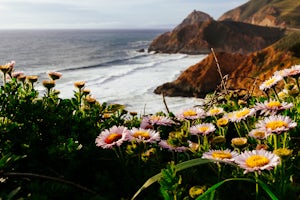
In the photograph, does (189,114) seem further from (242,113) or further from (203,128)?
(242,113)

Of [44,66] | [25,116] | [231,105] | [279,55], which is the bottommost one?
[44,66]

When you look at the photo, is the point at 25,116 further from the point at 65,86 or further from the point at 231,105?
the point at 65,86

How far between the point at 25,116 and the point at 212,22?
93.6 metres

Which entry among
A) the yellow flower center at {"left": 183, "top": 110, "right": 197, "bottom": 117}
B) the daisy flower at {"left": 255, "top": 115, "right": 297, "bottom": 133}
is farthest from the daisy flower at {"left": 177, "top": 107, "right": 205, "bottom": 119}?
the daisy flower at {"left": 255, "top": 115, "right": 297, "bottom": 133}

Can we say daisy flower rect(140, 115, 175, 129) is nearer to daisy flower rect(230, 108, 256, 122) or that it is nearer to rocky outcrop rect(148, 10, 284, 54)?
daisy flower rect(230, 108, 256, 122)

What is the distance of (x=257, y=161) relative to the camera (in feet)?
6.06

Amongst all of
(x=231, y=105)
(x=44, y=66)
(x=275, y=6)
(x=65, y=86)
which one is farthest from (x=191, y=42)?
(x=231, y=105)

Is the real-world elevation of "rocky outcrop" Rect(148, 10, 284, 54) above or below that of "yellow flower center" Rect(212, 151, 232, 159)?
below

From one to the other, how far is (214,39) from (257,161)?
301 ft

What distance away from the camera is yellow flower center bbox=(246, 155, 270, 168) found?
72.0 inches

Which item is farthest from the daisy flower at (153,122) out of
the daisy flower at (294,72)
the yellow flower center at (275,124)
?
the daisy flower at (294,72)

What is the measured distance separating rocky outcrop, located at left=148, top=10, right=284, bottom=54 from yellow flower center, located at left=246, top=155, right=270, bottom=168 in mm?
88844

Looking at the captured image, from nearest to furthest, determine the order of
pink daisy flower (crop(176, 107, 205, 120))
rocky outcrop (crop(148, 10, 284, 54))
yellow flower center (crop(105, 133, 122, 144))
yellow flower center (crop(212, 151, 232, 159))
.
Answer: yellow flower center (crop(212, 151, 232, 159))
yellow flower center (crop(105, 133, 122, 144))
pink daisy flower (crop(176, 107, 205, 120))
rocky outcrop (crop(148, 10, 284, 54))

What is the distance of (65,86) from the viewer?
4362 cm
